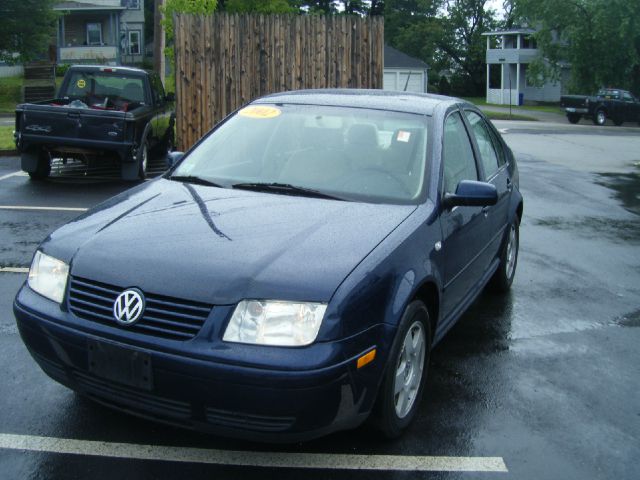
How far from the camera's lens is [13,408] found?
4.01 meters

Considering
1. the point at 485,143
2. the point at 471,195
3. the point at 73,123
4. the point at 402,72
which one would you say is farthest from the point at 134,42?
the point at 471,195

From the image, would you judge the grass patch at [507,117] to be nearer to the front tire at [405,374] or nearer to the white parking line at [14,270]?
the white parking line at [14,270]

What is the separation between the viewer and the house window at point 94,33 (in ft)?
162

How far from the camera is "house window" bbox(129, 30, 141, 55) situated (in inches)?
2220

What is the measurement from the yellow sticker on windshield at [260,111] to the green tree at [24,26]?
33.7 meters

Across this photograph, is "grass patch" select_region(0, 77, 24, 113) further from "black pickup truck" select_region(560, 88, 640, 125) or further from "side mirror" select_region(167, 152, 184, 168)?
"side mirror" select_region(167, 152, 184, 168)

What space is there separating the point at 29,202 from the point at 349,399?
300 inches

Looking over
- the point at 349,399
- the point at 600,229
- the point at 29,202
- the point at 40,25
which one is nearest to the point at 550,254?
the point at 600,229

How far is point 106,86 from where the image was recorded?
13.2 meters

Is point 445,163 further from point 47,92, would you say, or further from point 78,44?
point 78,44

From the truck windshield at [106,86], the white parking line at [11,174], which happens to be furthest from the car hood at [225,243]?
the truck windshield at [106,86]

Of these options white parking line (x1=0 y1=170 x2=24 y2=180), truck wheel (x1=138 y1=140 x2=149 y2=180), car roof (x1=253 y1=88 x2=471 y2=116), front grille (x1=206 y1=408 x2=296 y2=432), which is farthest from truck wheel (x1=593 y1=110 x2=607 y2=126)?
front grille (x1=206 y1=408 x2=296 y2=432)

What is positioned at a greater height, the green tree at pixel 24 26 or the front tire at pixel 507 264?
the green tree at pixel 24 26

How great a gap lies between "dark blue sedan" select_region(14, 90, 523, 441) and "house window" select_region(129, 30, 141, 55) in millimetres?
54816
